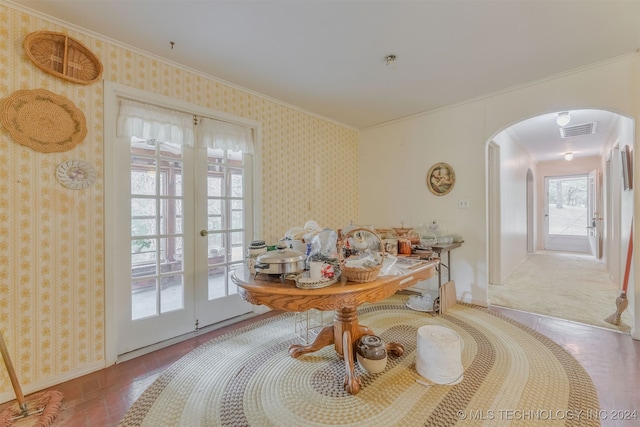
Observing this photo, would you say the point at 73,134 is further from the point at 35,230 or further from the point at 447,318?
the point at 447,318

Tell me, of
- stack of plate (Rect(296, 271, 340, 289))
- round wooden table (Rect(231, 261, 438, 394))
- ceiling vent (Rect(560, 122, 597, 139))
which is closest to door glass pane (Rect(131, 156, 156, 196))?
round wooden table (Rect(231, 261, 438, 394))

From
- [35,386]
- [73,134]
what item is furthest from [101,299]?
[73,134]

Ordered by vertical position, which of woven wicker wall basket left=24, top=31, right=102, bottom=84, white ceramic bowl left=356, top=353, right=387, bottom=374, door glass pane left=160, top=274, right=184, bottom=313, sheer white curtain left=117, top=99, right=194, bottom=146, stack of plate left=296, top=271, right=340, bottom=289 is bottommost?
white ceramic bowl left=356, top=353, right=387, bottom=374

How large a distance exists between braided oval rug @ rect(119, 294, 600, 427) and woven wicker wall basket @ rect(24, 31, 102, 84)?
7.34 ft

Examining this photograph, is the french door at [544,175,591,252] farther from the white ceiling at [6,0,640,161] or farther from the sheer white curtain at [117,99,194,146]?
the sheer white curtain at [117,99,194,146]

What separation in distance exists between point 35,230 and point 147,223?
0.67 metres

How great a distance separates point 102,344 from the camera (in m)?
2.04

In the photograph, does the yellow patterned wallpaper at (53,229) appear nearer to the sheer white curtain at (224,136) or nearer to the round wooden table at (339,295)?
the sheer white curtain at (224,136)

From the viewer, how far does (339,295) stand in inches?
54.4

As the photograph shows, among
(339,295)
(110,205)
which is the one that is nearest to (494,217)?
(339,295)

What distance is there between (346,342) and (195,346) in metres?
1.40

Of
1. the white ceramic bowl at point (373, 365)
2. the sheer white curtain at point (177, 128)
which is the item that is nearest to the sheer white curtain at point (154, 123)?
the sheer white curtain at point (177, 128)

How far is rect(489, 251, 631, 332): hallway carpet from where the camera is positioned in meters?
2.89

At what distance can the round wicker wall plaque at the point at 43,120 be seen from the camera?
5.55ft
